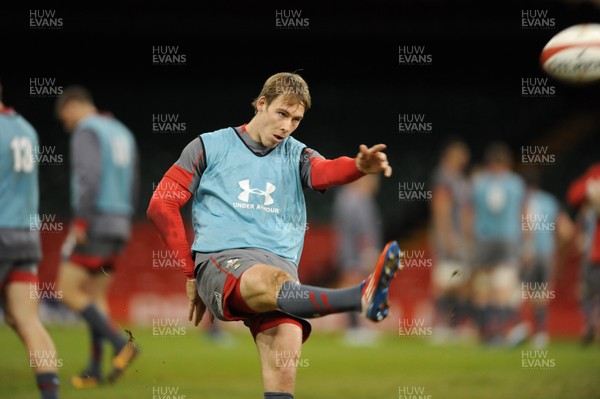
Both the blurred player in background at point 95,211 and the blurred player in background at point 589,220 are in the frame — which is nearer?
the blurred player in background at point 95,211

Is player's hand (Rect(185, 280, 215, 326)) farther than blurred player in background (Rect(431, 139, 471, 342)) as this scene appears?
No

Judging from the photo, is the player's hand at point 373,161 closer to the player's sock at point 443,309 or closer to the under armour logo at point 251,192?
the under armour logo at point 251,192

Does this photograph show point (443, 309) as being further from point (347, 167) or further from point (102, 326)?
point (347, 167)

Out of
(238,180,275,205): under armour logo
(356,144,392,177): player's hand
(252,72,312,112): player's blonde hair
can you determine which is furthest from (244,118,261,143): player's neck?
(356,144,392,177): player's hand

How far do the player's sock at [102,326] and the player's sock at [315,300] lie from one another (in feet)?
11.9

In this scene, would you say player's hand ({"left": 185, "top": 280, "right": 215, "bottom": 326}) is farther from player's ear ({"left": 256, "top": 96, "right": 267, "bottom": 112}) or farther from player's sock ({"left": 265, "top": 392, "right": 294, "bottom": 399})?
player's ear ({"left": 256, "top": 96, "right": 267, "bottom": 112})

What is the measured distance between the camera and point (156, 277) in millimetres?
17625

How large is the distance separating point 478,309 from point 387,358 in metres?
3.68

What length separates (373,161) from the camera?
15.3 ft

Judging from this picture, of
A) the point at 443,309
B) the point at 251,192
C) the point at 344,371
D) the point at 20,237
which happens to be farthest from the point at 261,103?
the point at 443,309

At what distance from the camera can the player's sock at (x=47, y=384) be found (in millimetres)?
5816

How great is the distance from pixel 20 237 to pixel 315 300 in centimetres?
262

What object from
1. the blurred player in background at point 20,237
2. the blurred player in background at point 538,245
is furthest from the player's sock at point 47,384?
the blurred player in background at point 538,245

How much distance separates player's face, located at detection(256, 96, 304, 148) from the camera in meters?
5.06
